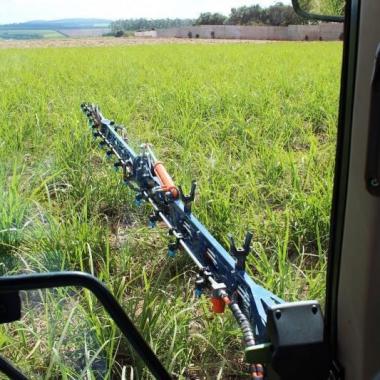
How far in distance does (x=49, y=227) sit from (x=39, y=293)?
415 mm

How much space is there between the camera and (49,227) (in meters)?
1.86

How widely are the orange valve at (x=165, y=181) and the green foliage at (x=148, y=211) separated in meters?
0.21

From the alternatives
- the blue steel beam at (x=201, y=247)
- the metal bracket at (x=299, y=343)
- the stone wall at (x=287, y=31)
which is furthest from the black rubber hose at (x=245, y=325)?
the stone wall at (x=287, y=31)

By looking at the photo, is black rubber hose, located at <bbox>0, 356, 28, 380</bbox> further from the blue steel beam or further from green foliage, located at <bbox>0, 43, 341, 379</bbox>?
green foliage, located at <bbox>0, 43, 341, 379</bbox>

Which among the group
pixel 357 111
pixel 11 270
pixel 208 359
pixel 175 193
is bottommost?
pixel 208 359

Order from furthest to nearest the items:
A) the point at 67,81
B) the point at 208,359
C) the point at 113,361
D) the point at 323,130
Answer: the point at 67,81
the point at 323,130
the point at 208,359
the point at 113,361

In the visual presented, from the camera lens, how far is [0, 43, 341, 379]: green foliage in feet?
4.59

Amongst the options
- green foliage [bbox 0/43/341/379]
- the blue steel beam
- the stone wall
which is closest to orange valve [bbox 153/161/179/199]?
the blue steel beam

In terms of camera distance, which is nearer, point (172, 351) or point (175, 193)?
point (172, 351)

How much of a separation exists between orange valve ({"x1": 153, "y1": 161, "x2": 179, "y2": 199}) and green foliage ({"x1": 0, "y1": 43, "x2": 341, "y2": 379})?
0.21 meters

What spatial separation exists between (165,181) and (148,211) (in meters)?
0.37

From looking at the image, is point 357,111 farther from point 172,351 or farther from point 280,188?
point 280,188

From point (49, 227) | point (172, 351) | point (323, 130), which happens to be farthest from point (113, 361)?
point (323, 130)

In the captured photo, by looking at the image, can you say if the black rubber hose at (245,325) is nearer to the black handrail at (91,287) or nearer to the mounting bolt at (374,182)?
the black handrail at (91,287)
